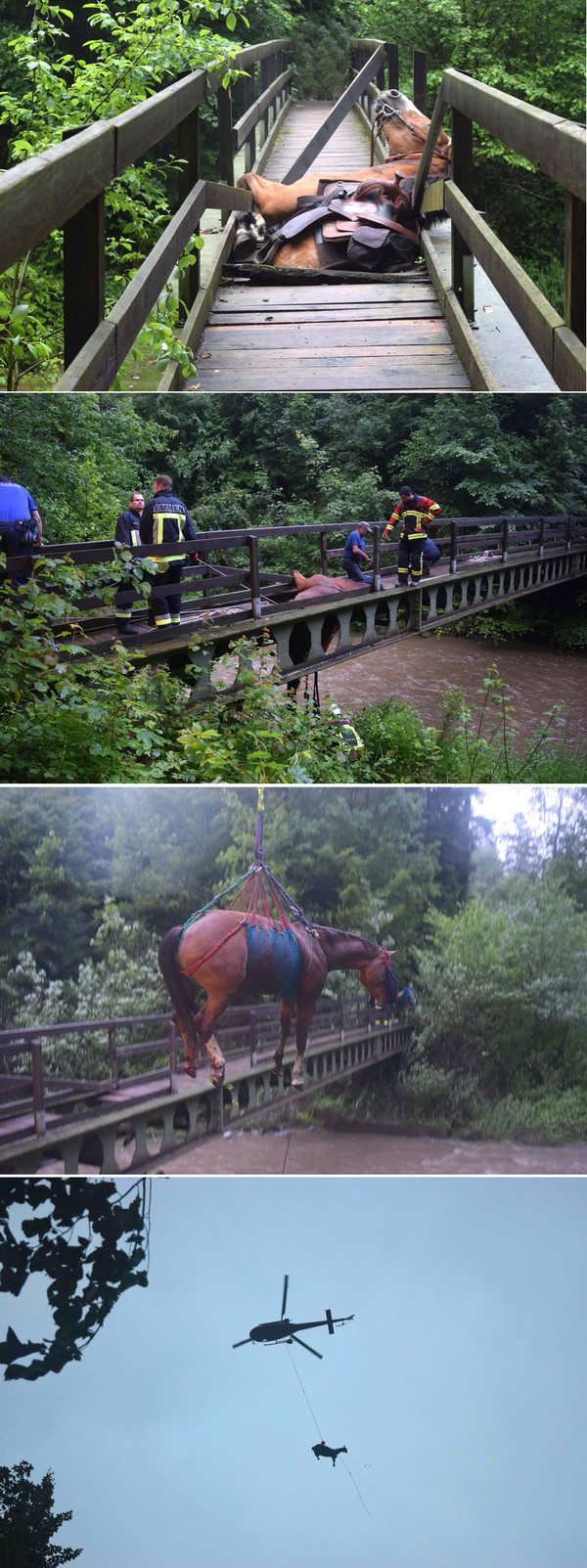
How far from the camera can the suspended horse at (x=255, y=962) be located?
310 centimetres

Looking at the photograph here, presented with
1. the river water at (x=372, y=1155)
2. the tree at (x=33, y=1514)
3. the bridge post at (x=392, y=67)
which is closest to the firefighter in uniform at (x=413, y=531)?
the bridge post at (x=392, y=67)

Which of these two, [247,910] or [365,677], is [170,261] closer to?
[365,677]

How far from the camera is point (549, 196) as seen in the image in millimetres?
3238

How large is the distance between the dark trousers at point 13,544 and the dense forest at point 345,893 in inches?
21.6

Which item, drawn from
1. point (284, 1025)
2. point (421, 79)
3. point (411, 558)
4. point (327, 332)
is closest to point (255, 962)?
point (284, 1025)

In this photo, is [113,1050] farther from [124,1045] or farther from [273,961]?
[273,961]

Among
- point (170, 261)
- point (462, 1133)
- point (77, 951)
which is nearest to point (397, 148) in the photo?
point (170, 261)

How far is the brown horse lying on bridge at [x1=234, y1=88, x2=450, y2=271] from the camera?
3.18m

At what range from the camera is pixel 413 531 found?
2941 mm

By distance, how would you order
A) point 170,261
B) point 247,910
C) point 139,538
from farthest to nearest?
point 247,910, point 139,538, point 170,261

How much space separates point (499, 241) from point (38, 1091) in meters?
2.45

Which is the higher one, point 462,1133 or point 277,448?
point 277,448

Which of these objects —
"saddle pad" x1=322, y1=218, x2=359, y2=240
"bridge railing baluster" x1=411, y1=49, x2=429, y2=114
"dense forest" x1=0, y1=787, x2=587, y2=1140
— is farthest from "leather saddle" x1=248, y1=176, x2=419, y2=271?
"dense forest" x1=0, y1=787, x2=587, y2=1140

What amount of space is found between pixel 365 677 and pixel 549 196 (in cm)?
149
